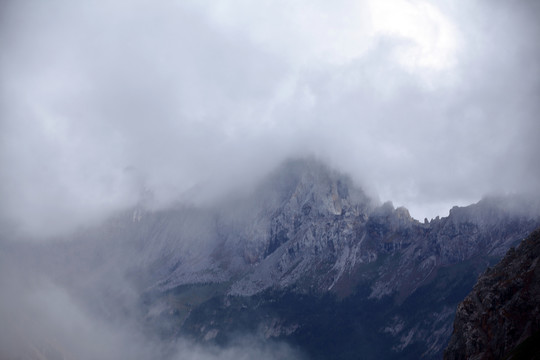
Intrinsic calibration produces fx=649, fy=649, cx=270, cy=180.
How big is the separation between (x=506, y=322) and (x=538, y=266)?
20119 mm

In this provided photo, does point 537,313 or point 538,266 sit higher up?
point 538,266

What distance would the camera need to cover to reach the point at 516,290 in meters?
197

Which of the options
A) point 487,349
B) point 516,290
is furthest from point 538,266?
point 487,349

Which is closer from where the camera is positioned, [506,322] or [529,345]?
[529,345]

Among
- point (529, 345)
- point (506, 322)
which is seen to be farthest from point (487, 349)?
point (529, 345)

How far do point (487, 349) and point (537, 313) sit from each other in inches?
748

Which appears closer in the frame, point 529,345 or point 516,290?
point 529,345

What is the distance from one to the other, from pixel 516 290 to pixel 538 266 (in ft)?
32.4

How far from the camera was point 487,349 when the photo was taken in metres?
194

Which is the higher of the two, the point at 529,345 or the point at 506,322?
the point at 506,322

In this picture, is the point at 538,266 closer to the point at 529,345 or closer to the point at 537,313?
the point at 537,313

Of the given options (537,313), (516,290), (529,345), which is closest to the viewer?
(529,345)

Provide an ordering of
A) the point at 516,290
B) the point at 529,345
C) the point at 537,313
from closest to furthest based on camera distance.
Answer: the point at 529,345
the point at 537,313
the point at 516,290

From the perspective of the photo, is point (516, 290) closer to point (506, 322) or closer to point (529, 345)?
point (506, 322)
